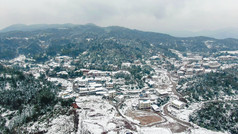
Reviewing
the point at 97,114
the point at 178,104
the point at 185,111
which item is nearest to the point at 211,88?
the point at 178,104

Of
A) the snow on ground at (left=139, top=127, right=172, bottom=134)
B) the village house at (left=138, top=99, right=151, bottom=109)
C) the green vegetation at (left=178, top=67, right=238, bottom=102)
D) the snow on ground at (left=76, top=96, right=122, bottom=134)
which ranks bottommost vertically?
the snow on ground at (left=139, top=127, right=172, bottom=134)

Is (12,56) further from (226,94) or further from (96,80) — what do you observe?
(226,94)

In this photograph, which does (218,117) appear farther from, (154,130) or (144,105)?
(144,105)

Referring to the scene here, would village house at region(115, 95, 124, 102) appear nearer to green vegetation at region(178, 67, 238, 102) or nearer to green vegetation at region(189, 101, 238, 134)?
green vegetation at region(189, 101, 238, 134)

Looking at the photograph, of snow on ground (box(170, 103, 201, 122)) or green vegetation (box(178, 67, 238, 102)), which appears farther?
green vegetation (box(178, 67, 238, 102))

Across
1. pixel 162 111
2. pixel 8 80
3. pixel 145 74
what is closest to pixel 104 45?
pixel 145 74

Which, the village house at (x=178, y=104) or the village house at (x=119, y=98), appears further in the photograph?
the village house at (x=119, y=98)

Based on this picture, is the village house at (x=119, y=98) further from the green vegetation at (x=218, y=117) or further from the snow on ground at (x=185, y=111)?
the green vegetation at (x=218, y=117)

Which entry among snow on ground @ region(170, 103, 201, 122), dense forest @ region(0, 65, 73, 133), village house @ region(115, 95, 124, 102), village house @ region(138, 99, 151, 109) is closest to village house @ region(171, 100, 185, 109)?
snow on ground @ region(170, 103, 201, 122)

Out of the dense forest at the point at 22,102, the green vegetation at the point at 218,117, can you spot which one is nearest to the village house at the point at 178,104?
the green vegetation at the point at 218,117

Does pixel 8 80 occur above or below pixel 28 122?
above

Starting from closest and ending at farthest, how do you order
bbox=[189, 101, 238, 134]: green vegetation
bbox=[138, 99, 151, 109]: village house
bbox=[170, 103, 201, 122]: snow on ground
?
1. bbox=[189, 101, 238, 134]: green vegetation
2. bbox=[170, 103, 201, 122]: snow on ground
3. bbox=[138, 99, 151, 109]: village house
